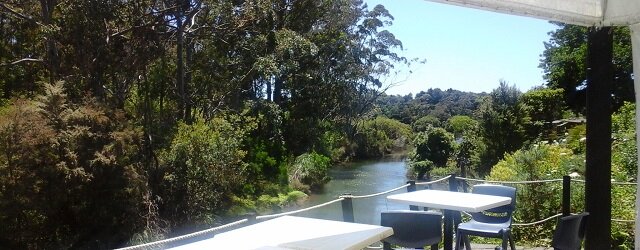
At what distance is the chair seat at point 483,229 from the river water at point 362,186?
8.33 meters

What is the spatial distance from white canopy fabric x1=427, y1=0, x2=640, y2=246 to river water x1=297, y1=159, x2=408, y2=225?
9887 mm

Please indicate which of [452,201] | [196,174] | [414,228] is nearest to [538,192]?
[452,201]

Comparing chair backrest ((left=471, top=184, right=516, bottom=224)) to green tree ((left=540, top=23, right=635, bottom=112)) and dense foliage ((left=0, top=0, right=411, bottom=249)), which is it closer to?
dense foliage ((left=0, top=0, right=411, bottom=249))

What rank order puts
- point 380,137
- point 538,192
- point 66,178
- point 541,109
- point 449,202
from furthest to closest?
point 380,137, point 541,109, point 66,178, point 538,192, point 449,202

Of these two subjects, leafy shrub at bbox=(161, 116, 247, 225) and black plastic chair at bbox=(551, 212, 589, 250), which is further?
leafy shrub at bbox=(161, 116, 247, 225)

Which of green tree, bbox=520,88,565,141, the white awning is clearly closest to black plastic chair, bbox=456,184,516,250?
the white awning

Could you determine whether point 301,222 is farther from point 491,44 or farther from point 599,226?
point 491,44

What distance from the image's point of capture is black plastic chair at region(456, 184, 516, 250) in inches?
161

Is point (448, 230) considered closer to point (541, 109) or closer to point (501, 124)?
point (501, 124)

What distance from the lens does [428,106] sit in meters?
46.3

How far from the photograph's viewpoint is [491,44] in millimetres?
16016

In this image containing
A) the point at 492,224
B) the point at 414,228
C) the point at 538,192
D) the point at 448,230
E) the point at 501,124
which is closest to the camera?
the point at 414,228

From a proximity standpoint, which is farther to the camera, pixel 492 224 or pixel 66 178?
pixel 66 178

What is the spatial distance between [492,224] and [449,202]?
80 centimetres
